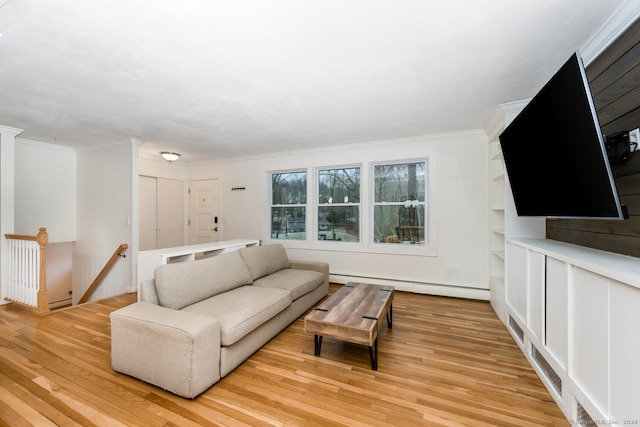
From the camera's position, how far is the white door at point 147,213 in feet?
17.0

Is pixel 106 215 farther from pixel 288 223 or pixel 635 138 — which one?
pixel 635 138

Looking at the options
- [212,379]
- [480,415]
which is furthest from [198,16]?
[480,415]

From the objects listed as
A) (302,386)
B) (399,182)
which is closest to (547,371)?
(302,386)

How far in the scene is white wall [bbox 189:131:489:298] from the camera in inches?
147

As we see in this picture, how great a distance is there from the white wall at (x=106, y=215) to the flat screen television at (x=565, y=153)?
484 cm

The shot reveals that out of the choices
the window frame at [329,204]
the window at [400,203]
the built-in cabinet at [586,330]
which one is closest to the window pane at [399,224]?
the window at [400,203]

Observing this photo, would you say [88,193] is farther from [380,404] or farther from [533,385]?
[533,385]

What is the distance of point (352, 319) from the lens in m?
2.17

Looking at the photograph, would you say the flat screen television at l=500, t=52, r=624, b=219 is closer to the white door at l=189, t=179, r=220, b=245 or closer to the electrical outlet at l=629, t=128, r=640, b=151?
the electrical outlet at l=629, t=128, r=640, b=151

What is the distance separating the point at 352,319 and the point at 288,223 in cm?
316

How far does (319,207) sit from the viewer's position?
4.87 m

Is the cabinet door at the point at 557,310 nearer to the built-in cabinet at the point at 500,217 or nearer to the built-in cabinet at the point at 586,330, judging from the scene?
the built-in cabinet at the point at 586,330

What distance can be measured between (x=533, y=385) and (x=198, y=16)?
10.8ft

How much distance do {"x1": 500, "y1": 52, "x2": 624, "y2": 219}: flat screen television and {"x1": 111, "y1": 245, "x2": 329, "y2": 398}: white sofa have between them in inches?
92.7
